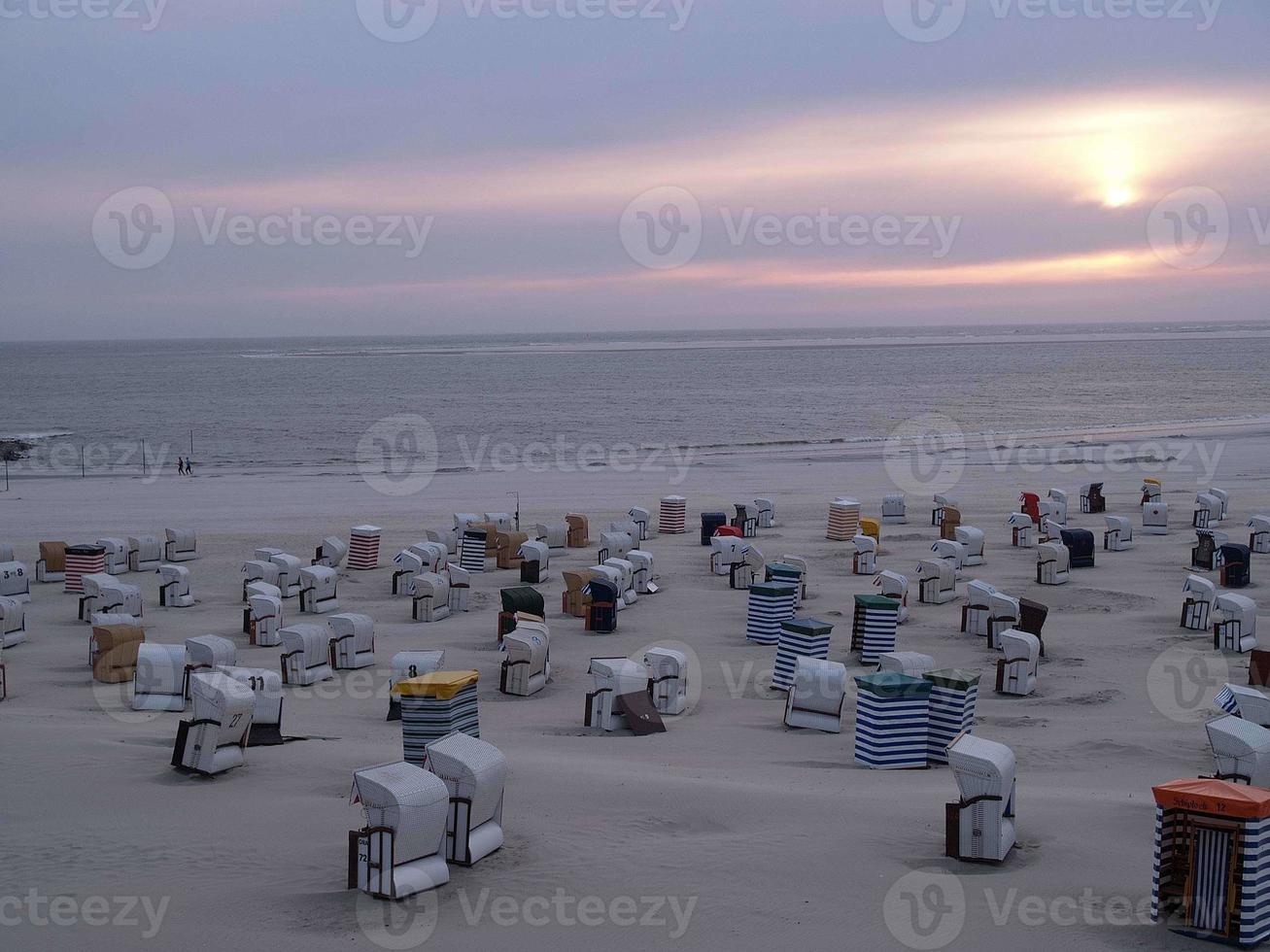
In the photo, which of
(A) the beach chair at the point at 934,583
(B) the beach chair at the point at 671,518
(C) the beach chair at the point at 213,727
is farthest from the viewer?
(B) the beach chair at the point at 671,518

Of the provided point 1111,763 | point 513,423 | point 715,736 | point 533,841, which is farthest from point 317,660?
point 513,423

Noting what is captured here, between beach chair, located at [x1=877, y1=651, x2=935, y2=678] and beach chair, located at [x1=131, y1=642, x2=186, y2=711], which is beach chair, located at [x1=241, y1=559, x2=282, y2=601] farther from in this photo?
beach chair, located at [x1=877, y1=651, x2=935, y2=678]

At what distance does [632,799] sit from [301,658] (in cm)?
801

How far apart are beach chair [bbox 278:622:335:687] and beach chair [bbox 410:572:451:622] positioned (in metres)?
4.34

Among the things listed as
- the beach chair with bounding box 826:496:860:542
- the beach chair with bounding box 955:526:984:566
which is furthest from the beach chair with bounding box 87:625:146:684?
the beach chair with bounding box 826:496:860:542

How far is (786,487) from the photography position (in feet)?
147

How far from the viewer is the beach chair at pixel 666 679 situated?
15766 millimetres

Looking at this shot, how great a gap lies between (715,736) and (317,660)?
6497mm

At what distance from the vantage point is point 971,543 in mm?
26938

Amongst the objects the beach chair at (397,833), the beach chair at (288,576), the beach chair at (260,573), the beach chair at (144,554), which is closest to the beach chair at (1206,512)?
the beach chair at (288,576)

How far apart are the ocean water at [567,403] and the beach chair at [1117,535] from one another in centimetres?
3407

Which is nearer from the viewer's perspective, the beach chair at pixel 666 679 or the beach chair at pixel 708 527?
the beach chair at pixel 666 679

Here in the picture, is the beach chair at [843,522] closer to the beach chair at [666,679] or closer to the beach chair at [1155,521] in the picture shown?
the beach chair at [1155,521]

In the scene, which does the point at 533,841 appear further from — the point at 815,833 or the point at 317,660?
the point at 317,660
